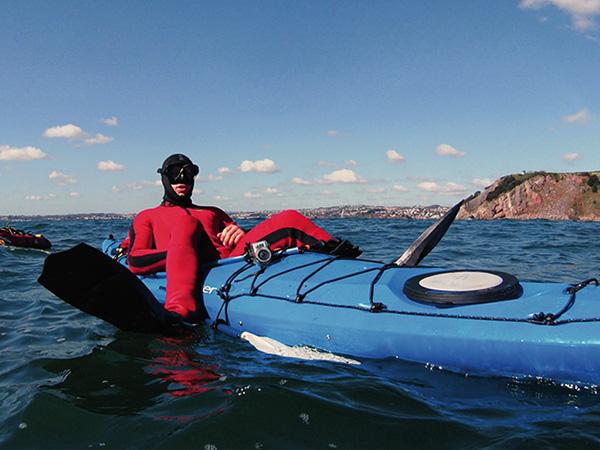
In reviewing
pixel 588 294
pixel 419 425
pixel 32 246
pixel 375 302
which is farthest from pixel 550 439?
pixel 32 246

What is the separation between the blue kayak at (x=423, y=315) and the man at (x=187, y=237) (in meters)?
0.34

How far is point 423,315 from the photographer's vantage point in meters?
3.16

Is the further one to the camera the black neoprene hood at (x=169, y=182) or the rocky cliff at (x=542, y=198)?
the rocky cliff at (x=542, y=198)

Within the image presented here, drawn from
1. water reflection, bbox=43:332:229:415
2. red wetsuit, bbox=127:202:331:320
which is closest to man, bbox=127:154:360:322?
red wetsuit, bbox=127:202:331:320

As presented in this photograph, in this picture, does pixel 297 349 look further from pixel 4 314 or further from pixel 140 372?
pixel 4 314

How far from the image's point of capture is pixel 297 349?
3.61 m

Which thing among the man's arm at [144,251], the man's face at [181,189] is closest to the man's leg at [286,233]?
the man's arm at [144,251]

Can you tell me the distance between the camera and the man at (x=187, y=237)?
4.47 m

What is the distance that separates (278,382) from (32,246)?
1273cm

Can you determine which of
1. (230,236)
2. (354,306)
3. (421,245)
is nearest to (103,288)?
(230,236)

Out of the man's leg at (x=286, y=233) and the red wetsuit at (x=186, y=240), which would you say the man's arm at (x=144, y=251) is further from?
the man's leg at (x=286, y=233)

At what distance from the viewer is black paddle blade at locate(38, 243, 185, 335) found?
3793 millimetres

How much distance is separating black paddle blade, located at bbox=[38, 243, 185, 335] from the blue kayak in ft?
2.12

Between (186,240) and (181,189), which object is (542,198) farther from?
(186,240)
